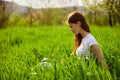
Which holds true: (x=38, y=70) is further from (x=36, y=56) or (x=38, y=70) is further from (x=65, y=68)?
(x=36, y=56)

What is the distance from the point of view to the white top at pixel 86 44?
4188 millimetres

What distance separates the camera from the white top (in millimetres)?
4188

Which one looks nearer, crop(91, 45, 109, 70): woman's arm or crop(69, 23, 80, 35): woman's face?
crop(91, 45, 109, 70): woman's arm

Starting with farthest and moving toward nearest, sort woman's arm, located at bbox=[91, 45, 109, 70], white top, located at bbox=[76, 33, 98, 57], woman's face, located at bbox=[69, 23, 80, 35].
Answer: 1. woman's face, located at bbox=[69, 23, 80, 35]
2. white top, located at bbox=[76, 33, 98, 57]
3. woman's arm, located at bbox=[91, 45, 109, 70]

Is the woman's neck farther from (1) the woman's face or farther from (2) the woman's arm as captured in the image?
(2) the woman's arm

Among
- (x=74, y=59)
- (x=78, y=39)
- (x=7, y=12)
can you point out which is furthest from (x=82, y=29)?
(x=7, y=12)

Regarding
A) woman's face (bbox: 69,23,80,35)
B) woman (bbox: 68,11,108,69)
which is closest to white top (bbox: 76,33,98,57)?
woman (bbox: 68,11,108,69)

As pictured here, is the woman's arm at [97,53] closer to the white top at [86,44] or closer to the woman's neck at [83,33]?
the white top at [86,44]

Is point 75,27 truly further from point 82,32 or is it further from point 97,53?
point 97,53

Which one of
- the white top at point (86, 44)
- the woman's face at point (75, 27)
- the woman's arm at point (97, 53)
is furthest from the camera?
the woman's face at point (75, 27)

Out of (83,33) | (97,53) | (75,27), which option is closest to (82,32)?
(83,33)

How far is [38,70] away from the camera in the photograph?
3.67 meters

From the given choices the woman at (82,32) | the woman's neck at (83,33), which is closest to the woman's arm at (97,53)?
the woman at (82,32)

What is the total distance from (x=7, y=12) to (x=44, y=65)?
6.91 meters
